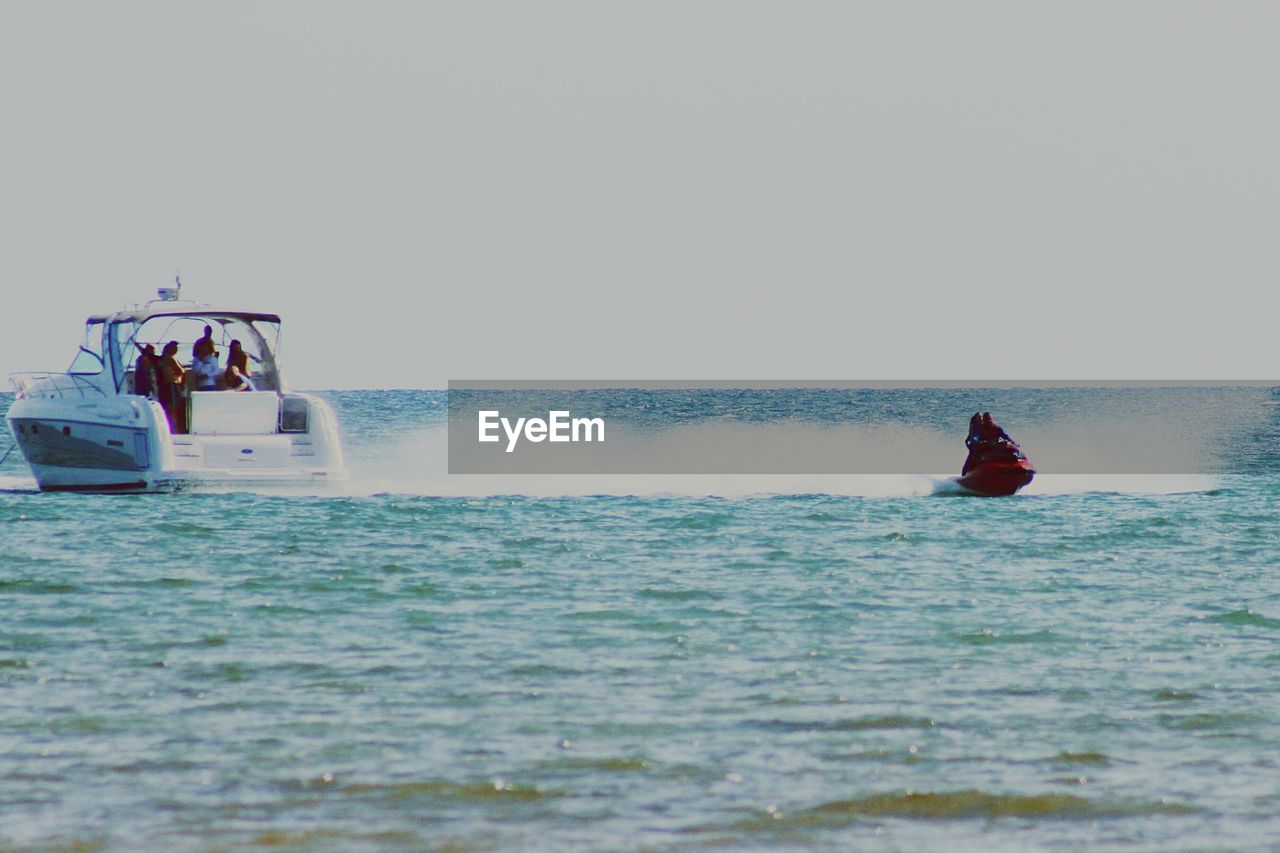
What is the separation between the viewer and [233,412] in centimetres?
2486

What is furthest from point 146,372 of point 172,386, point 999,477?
point 999,477

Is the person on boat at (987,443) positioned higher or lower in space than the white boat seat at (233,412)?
lower

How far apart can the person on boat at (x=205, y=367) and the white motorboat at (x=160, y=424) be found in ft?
0.41

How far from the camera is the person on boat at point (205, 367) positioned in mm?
24719

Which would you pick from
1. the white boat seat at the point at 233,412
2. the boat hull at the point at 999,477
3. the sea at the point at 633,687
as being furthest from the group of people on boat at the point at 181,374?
the boat hull at the point at 999,477

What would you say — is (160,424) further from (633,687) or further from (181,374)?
(633,687)

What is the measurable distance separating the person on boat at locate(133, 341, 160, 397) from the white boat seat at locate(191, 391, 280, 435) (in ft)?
2.02

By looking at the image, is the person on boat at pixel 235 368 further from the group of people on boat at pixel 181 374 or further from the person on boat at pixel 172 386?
the person on boat at pixel 172 386

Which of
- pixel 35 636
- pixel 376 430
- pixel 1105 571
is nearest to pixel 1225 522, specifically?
pixel 1105 571

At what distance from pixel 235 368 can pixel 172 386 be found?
3.16 ft

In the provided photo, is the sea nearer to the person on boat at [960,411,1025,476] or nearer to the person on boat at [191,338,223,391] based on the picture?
the person on boat at [191,338,223,391]

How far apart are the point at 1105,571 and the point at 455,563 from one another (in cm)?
700

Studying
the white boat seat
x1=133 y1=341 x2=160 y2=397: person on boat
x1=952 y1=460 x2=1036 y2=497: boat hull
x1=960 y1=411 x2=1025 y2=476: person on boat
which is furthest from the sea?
x1=960 y1=411 x2=1025 y2=476: person on boat
